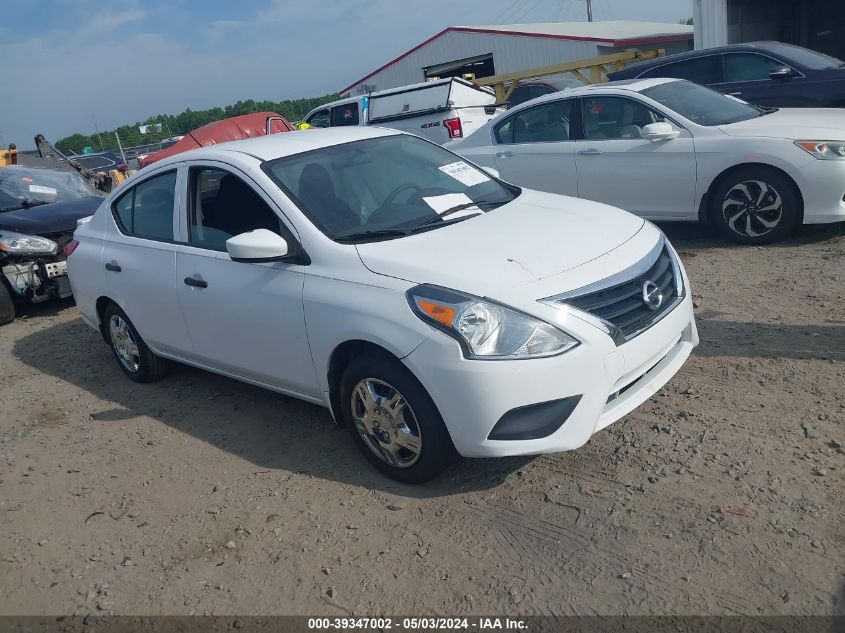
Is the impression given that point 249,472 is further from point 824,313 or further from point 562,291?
point 824,313

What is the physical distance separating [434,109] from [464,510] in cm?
1178

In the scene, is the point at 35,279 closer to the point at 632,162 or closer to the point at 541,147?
the point at 541,147

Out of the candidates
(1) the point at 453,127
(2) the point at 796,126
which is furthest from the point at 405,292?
(1) the point at 453,127

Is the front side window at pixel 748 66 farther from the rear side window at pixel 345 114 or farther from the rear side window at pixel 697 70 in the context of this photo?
the rear side window at pixel 345 114

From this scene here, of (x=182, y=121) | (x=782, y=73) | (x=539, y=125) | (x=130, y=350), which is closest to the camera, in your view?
(x=130, y=350)

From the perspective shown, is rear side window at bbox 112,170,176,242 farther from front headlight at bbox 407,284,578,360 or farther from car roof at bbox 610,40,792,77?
car roof at bbox 610,40,792,77

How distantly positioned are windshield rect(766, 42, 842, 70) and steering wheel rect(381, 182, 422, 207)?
25.2 feet

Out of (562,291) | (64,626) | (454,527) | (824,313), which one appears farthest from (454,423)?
(824,313)

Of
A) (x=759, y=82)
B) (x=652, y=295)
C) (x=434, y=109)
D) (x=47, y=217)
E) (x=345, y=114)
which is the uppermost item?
(x=345, y=114)

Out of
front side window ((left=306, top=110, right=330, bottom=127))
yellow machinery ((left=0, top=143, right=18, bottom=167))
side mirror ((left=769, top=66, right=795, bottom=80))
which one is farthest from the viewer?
front side window ((left=306, top=110, right=330, bottom=127))

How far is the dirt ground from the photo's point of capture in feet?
9.94

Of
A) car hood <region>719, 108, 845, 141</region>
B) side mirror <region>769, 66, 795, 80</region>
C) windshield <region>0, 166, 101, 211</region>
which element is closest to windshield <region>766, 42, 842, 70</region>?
side mirror <region>769, 66, 795, 80</region>

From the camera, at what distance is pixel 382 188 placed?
454 centimetres

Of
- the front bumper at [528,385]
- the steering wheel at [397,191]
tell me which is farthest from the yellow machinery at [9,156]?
the front bumper at [528,385]
